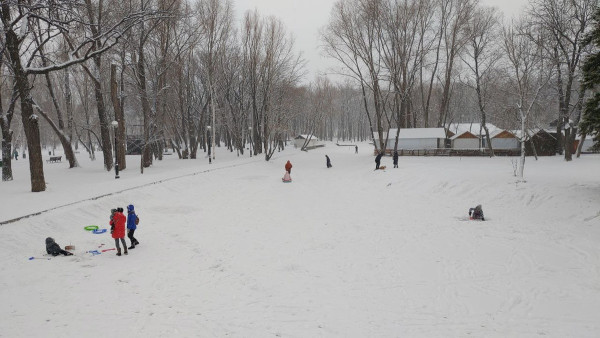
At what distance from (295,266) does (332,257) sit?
1213mm

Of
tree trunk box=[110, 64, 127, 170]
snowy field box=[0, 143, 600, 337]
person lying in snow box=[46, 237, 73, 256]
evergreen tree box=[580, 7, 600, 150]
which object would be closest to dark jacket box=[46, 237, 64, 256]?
person lying in snow box=[46, 237, 73, 256]

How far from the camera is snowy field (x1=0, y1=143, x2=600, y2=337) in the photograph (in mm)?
5664

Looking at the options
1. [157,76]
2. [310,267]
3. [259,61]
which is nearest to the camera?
[310,267]

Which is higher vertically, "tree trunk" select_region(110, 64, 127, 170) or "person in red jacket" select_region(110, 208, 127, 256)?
"tree trunk" select_region(110, 64, 127, 170)

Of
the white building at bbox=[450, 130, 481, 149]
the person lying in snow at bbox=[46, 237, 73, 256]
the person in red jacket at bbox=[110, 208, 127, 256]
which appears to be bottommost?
the person lying in snow at bbox=[46, 237, 73, 256]

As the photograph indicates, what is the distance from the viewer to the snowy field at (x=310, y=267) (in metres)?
5.66

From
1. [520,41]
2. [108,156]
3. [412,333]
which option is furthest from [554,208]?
[108,156]

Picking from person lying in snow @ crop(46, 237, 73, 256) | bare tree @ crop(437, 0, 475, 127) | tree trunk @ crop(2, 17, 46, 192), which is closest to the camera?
person lying in snow @ crop(46, 237, 73, 256)

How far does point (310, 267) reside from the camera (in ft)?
26.9

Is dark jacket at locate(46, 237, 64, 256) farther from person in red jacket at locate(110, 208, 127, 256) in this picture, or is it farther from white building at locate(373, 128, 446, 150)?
white building at locate(373, 128, 446, 150)

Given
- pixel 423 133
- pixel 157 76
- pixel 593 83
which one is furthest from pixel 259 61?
pixel 593 83

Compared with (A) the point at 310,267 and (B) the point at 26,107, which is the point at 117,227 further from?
(B) the point at 26,107

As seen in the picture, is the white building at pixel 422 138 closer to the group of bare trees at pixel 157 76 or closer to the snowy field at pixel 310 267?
the group of bare trees at pixel 157 76

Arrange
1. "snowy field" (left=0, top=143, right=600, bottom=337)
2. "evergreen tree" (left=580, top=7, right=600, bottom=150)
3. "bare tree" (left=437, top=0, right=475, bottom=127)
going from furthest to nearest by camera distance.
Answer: "bare tree" (left=437, top=0, right=475, bottom=127) → "evergreen tree" (left=580, top=7, right=600, bottom=150) → "snowy field" (left=0, top=143, right=600, bottom=337)
